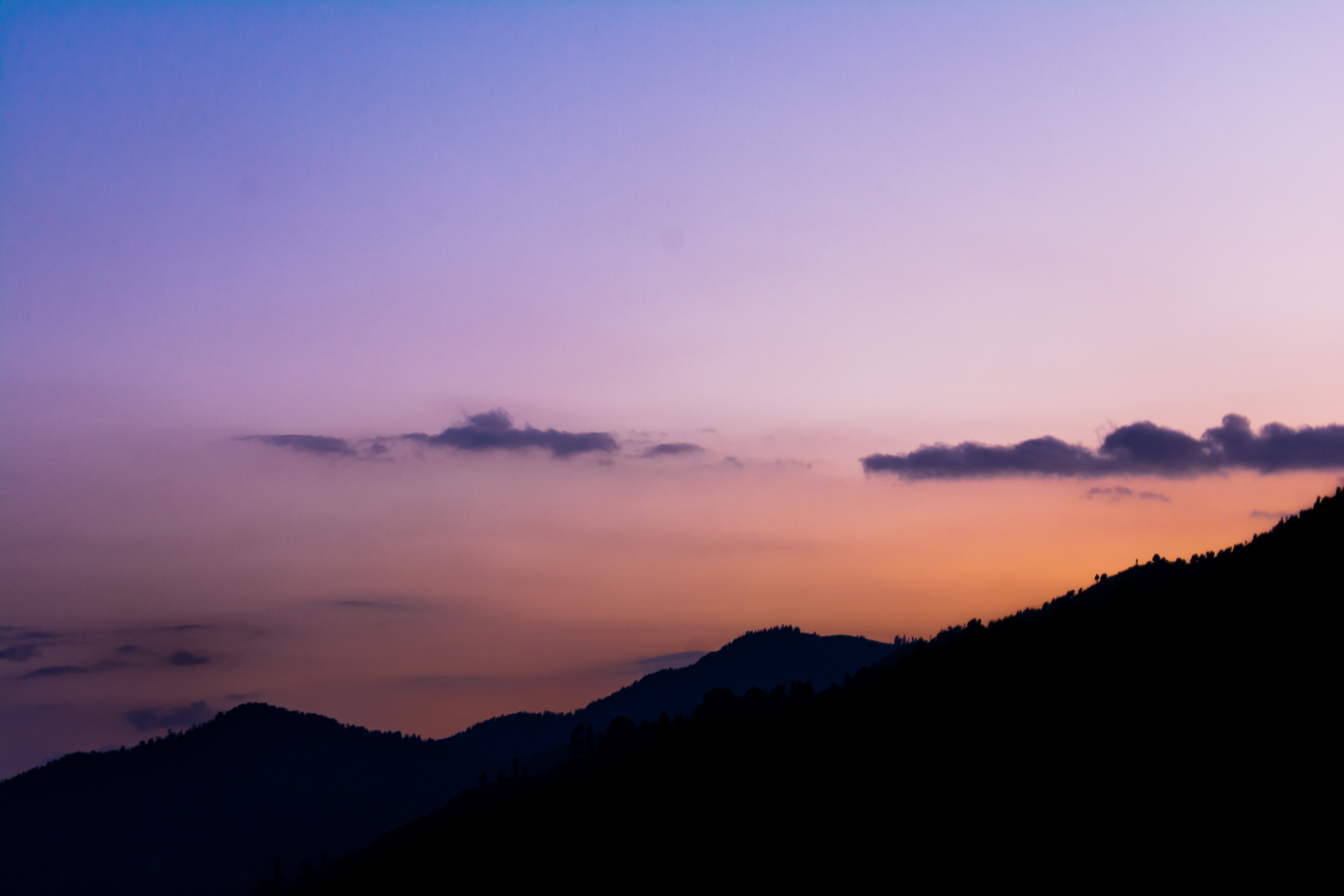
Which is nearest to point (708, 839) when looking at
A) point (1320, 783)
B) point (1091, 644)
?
point (1091, 644)

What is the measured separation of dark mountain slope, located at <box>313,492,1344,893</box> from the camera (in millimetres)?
106312

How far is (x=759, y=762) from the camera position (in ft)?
613

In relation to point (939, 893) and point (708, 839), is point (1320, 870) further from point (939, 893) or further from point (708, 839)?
point (708, 839)

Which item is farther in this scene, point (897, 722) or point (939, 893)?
point (897, 722)

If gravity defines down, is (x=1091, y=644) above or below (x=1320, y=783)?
above

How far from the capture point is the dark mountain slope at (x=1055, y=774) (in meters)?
106

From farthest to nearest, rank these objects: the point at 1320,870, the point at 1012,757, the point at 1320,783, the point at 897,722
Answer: the point at 897,722 < the point at 1012,757 < the point at 1320,783 < the point at 1320,870

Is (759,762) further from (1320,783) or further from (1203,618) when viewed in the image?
(1320,783)

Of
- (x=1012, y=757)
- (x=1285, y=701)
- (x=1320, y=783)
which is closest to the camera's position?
(x=1320, y=783)

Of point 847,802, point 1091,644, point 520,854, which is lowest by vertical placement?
point 520,854

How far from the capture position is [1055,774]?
13088 cm

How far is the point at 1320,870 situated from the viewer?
90938 millimetres

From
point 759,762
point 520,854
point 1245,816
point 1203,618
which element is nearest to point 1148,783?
point 1245,816

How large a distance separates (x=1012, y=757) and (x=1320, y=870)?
171ft
